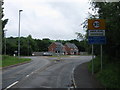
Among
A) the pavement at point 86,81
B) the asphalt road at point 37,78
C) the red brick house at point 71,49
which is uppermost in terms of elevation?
the red brick house at point 71,49

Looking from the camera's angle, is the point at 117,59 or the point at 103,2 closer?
the point at 103,2

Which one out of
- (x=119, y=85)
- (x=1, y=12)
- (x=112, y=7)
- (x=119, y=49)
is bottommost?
(x=119, y=85)

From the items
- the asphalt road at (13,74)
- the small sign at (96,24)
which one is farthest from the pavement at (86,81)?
the asphalt road at (13,74)

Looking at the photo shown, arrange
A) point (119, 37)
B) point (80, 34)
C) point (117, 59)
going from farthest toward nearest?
point (80, 34) → point (117, 59) → point (119, 37)

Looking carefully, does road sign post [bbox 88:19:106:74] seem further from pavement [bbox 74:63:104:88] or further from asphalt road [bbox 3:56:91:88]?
asphalt road [bbox 3:56:91:88]

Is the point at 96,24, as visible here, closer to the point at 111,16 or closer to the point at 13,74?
the point at 111,16

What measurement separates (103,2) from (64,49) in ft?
430

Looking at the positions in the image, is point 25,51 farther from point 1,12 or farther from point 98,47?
point 98,47

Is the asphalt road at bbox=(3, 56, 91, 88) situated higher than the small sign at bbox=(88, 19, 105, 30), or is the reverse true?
the small sign at bbox=(88, 19, 105, 30)

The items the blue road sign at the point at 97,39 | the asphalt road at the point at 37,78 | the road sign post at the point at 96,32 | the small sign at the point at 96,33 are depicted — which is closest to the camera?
the asphalt road at the point at 37,78

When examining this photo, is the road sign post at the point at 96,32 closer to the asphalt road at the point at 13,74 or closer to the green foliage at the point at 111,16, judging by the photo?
the green foliage at the point at 111,16

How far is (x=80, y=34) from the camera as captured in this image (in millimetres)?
35500

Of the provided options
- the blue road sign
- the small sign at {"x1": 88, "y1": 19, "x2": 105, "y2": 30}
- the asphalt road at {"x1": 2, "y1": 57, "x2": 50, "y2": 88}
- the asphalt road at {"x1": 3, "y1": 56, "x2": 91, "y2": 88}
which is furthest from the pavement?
the asphalt road at {"x1": 2, "y1": 57, "x2": 50, "y2": 88}

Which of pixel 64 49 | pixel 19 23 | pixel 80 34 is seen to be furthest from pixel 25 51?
pixel 80 34
